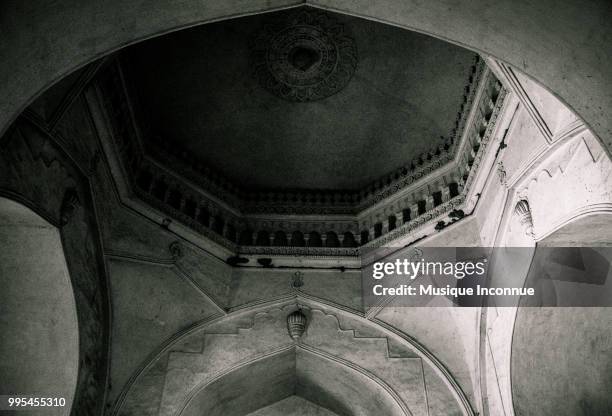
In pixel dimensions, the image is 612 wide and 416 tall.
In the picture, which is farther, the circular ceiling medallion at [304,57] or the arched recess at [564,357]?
the circular ceiling medallion at [304,57]

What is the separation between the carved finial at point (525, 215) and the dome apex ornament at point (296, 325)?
3213 mm

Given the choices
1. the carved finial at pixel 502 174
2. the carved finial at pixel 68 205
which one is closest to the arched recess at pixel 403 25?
the carved finial at pixel 68 205

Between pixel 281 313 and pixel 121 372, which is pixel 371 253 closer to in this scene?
pixel 281 313

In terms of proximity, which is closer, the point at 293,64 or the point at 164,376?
the point at 164,376

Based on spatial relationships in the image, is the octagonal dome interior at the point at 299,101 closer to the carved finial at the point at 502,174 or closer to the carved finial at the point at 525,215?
the carved finial at the point at 502,174

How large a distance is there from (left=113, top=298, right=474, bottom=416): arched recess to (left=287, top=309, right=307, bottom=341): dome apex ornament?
0.10 m

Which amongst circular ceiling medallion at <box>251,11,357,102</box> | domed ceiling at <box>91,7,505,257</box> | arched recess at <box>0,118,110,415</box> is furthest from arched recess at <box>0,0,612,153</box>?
circular ceiling medallion at <box>251,11,357,102</box>

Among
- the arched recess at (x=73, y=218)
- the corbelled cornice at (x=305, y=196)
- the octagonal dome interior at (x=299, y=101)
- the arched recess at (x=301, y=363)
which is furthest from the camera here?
the octagonal dome interior at (x=299, y=101)

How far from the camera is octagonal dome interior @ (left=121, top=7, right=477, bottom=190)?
25.1 feet

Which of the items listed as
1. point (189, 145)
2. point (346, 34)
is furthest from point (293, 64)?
point (189, 145)

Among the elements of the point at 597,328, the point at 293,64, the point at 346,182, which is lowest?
the point at 597,328

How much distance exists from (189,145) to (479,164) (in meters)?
4.27

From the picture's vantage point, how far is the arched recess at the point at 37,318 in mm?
5637

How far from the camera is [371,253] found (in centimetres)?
795
